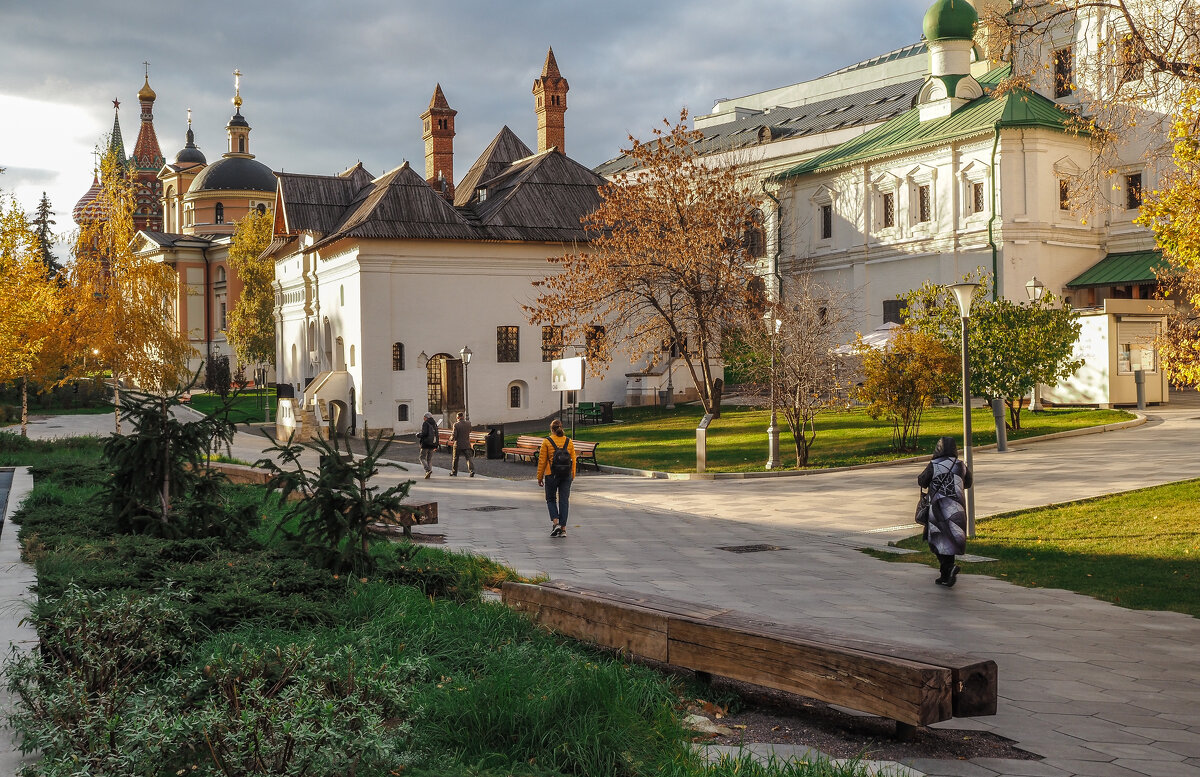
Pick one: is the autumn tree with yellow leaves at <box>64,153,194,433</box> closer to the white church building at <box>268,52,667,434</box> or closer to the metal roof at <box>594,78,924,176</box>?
the white church building at <box>268,52,667,434</box>

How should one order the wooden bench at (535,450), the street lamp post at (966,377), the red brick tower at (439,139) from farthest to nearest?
the red brick tower at (439,139), the wooden bench at (535,450), the street lamp post at (966,377)

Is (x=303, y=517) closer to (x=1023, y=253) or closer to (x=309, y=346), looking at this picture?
(x=1023, y=253)

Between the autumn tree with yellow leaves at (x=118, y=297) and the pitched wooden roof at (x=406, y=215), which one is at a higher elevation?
the pitched wooden roof at (x=406, y=215)

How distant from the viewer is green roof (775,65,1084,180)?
129ft

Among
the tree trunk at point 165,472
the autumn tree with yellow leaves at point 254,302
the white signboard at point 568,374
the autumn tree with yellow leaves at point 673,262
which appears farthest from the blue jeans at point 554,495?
the autumn tree with yellow leaves at point 254,302

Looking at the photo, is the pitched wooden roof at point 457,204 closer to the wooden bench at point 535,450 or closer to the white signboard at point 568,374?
the wooden bench at point 535,450

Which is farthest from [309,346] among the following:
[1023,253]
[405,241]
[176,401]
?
[176,401]

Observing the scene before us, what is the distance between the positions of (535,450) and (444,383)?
1400 centimetres

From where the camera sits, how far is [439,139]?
57.0 metres

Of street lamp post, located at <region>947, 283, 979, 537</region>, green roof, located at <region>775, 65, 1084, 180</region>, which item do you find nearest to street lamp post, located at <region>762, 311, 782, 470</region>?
street lamp post, located at <region>947, 283, 979, 537</region>

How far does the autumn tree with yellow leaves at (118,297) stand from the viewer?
110ft

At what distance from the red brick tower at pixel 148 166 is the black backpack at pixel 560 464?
9858 cm

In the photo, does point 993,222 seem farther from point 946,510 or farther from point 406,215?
point 946,510

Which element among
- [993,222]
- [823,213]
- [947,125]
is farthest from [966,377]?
[823,213]
